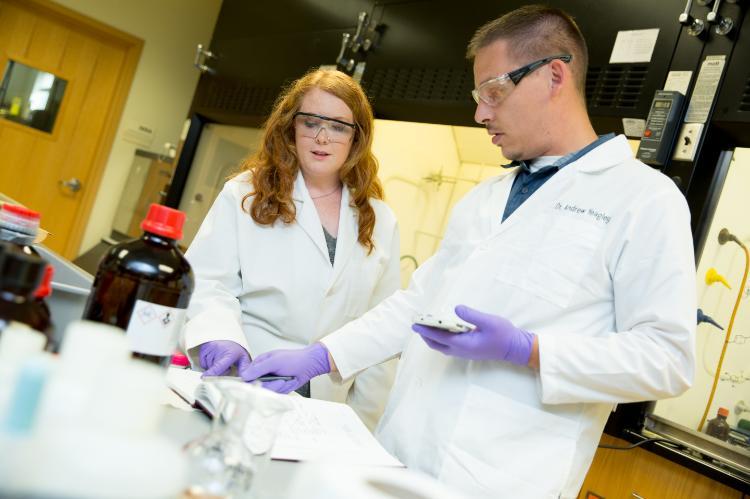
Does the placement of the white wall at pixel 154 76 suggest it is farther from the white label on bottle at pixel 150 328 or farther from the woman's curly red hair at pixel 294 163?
the white label on bottle at pixel 150 328

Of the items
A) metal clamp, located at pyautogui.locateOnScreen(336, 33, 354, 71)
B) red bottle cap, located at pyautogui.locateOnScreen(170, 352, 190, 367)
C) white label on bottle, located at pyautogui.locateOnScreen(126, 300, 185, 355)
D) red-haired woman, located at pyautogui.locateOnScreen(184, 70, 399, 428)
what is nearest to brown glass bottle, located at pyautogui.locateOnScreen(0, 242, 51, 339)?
white label on bottle, located at pyautogui.locateOnScreen(126, 300, 185, 355)

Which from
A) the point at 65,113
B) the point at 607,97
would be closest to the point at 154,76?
the point at 65,113

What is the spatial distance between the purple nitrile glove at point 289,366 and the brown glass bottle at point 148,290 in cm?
44

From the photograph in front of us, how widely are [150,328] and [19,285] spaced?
0.71ft

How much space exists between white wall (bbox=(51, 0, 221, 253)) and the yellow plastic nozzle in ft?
13.2

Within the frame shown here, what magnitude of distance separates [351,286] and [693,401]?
1168 mm

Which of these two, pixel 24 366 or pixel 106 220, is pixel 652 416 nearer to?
pixel 24 366

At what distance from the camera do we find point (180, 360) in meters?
1.33

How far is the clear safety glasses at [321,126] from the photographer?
66.9 inches

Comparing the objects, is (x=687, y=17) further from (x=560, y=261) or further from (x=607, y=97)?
(x=560, y=261)

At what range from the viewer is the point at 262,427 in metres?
0.70

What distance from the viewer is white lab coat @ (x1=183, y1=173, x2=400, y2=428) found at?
1599mm

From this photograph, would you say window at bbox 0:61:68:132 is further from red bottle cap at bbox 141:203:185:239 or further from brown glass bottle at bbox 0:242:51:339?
brown glass bottle at bbox 0:242:51:339

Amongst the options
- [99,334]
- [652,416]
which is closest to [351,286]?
[652,416]
